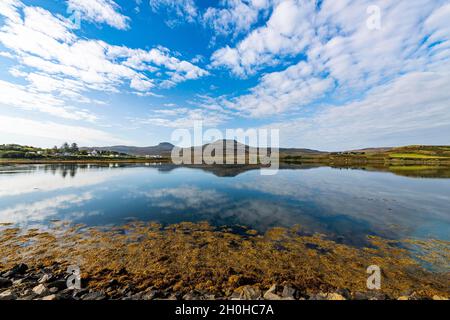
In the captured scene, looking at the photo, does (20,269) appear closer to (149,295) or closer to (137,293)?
(137,293)

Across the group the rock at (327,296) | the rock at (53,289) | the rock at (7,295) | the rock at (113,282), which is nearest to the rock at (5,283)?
the rock at (7,295)

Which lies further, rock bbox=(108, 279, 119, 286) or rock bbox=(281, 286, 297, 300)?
rock bbox=(108, 279, 119, 286)

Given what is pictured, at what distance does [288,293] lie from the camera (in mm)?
7281

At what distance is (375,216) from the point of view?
59.4 feet

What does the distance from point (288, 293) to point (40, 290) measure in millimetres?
10015

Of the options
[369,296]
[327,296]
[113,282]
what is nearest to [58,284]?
[113,282]

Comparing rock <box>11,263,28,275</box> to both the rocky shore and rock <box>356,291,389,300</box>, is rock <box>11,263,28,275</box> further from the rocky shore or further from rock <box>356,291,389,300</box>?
rock <box>356,291,389,300</box>

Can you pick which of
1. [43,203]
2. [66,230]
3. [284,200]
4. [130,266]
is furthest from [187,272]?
[43,203]

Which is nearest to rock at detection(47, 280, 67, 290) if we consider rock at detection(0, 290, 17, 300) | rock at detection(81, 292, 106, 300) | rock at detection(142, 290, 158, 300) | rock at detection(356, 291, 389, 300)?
rock at detection(0, 290, 17, 300)

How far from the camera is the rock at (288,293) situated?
7.17m

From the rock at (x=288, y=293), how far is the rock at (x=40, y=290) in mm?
9546

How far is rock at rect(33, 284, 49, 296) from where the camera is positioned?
6867mm

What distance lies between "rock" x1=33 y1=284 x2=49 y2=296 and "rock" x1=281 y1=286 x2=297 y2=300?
9546 millimetres
